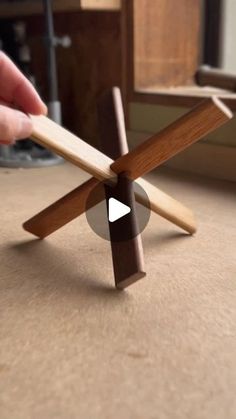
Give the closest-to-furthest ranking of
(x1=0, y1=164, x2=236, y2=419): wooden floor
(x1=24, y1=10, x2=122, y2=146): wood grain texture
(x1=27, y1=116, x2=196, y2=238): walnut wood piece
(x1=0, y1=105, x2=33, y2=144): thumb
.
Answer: (x1=0, y1=164, x2=236, y2=419): wooden floor → (x1=0, y1=105, x2=33, y2=144): thumb → (x1=27, y1=116, x2=196, y2=238): walnut wood piece → (x1=24, y1=10, x2=122, y2=146): wood grain texture

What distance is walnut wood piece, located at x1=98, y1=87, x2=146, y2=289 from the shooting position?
2.13 feet

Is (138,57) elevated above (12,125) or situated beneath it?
situated beneath

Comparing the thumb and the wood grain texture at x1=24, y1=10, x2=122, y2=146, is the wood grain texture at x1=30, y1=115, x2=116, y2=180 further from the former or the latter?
the wood grain texture at x1=24, y1=10, x2=122, y2=146

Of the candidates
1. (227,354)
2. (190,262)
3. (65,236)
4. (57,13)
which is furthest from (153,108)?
(227,354)

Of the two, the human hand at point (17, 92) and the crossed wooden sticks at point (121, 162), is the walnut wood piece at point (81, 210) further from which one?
the human hand at point (17, 92)

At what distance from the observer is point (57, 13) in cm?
172

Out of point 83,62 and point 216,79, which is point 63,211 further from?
point 83,62

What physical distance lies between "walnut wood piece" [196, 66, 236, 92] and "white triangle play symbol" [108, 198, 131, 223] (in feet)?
2.17

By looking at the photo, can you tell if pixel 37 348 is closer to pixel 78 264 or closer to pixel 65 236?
pixel 78 264

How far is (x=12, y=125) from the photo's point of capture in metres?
0.62

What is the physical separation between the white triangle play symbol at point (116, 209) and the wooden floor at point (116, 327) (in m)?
0.08

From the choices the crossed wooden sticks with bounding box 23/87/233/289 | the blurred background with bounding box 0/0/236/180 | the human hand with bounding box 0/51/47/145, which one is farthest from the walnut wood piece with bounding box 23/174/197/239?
the blurred background with bounding box 0/0/236/180
